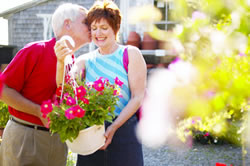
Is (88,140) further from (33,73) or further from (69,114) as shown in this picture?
(33,73)

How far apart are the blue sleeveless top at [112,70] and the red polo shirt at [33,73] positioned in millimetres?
227

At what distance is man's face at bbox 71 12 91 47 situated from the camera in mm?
1648

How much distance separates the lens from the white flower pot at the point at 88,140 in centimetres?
140

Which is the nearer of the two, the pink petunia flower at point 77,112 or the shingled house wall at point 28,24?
the pink petunia flower at point 77,112

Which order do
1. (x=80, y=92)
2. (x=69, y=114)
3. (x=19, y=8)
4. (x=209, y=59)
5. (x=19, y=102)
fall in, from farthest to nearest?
1. (x=19, y=8)
2. (x=19, y=102)
3. (x=80, y=92)
4. (x=69, y=114)
5. (x=209, y=59)

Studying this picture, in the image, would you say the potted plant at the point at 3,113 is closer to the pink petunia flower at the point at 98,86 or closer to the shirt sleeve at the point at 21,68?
the shirt sleeve at the point at 21,68

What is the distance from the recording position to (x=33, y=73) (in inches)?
62.1

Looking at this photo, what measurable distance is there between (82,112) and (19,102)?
42 centimetres

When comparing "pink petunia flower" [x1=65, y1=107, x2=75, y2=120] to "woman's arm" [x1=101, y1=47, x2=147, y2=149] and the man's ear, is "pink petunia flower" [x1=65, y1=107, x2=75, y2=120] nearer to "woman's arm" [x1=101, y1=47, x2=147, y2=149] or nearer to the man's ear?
"woman's arm" [x1=101, y1=47, x2=147, y2=149]

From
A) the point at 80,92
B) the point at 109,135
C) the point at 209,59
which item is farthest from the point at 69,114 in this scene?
the point at 209,59

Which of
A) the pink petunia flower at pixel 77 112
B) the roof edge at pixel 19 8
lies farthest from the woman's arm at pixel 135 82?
the roof edge at pixel 19 8

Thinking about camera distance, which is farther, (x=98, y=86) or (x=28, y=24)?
(x=28, y=24)

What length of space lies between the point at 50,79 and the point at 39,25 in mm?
9910

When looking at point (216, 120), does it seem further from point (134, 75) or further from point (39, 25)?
point (39, 25)
